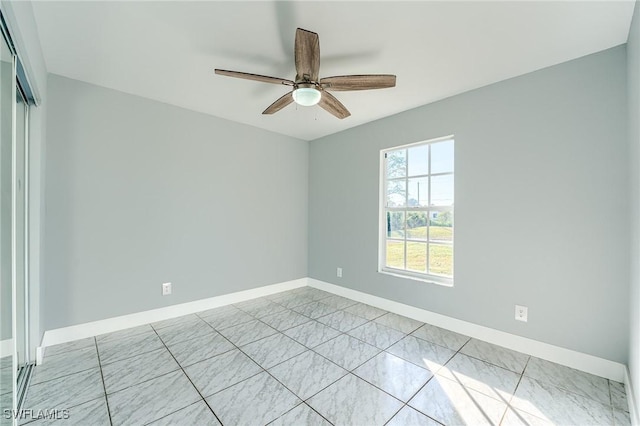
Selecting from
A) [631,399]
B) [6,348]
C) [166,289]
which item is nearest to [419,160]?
[631,399]

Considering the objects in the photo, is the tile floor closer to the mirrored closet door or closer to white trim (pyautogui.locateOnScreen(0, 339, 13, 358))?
the mirrored closet door

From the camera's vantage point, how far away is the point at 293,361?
223 centimetres

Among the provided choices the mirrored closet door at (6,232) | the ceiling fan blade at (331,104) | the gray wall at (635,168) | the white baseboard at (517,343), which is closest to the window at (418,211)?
the white baseboard at (517,343)

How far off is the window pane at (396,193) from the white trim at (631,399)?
2.26m

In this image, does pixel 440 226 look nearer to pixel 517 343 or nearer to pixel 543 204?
pixel 543 204

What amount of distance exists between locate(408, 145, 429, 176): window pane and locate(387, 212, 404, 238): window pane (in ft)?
1.84

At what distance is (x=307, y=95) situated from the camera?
2.07m

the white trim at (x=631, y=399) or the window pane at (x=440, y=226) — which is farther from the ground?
the window pane at (x=440, y=226)

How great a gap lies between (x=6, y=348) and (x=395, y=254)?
11.2 ft

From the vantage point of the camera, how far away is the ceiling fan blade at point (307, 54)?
5.21ft

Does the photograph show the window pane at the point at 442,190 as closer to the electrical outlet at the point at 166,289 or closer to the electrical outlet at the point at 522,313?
the electrical outlet at the point at 522,313

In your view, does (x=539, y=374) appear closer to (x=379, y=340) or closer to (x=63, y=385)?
(x=379, y=340)

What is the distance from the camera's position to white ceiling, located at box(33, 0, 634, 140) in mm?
1714

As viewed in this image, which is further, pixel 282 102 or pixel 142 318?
pixel 142 318
